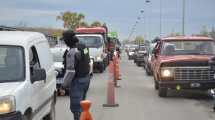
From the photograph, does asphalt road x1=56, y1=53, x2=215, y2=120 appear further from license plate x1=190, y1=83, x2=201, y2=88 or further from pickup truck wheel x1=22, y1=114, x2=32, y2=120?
pickup truck wheel x1=22, y1=114, x2=32, y2=120

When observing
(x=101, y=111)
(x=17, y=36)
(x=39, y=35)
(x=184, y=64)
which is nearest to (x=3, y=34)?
(x=17, y=36)

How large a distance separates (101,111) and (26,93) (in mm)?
6478

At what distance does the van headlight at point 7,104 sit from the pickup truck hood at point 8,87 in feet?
0.28

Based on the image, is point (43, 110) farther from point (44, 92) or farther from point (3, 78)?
point (3, 78)

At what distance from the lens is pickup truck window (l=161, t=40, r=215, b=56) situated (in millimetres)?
18562

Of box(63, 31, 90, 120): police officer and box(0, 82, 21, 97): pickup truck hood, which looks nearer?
box(0, 82, 21, 97): pickup truck hood

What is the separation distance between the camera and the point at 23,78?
8672mm

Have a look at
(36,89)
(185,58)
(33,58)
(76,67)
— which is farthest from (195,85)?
(36,89)

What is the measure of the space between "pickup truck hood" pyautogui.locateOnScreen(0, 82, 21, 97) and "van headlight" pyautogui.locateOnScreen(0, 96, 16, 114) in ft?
0.28

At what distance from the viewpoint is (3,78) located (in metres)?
8.73

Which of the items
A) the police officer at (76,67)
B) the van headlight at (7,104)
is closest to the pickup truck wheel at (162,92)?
the police officer at (76,67)

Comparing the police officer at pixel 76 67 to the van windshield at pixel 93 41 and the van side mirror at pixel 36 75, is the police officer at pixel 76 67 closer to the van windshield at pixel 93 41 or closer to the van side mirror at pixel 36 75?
the van side mirror at pixel 36 75

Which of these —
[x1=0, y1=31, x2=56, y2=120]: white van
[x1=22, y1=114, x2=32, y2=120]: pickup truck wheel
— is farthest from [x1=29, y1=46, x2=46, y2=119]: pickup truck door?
[x1=22, y1=114, x2=32, y2=120]: pickup truck wheel

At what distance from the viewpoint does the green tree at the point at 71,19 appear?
102 meters
